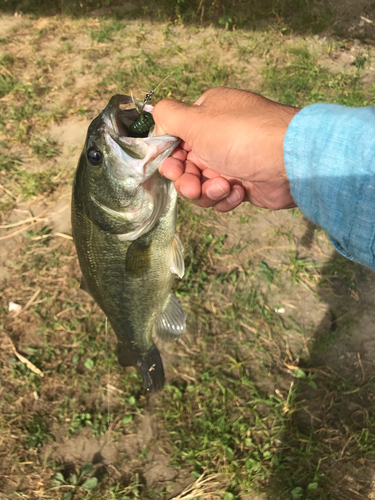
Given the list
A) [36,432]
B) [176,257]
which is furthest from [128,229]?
[36,432]

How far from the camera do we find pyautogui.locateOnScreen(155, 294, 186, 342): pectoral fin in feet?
8.20

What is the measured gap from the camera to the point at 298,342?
3.07 m

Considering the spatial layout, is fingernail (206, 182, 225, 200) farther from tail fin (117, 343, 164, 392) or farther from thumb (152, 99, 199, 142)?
tail fin (117, 343, 164, 392)

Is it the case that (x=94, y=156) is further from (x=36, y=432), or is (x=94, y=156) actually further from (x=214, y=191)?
(x=36, y=432)

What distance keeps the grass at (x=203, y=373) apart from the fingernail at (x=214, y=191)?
144 cm

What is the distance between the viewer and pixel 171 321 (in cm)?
252

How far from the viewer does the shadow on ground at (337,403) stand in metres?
2.65

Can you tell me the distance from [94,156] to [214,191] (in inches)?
27.6

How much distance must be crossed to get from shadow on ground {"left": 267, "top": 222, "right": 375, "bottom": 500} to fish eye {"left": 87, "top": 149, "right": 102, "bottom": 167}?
2447 mm

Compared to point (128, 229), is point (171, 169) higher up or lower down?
higher up

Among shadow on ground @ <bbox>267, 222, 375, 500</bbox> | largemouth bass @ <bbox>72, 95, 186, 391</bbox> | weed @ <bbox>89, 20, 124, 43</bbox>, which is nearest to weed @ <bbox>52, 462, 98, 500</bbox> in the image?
largemouth bass @ <bbox>72, 95, 186, 391</bbox>

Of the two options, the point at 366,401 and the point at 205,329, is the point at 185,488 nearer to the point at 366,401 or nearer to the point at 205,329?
the point at 205,329

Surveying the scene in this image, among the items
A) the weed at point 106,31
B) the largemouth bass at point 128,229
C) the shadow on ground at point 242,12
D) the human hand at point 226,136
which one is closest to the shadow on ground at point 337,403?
the largemouth bass at point 128,229

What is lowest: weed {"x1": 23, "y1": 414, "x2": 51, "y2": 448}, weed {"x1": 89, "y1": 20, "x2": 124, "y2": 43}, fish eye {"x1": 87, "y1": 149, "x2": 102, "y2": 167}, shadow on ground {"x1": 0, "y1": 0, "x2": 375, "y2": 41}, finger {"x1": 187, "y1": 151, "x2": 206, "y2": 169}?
weed {"x1": 23, "y1": 414, "x2": 51, "y2": 448}
